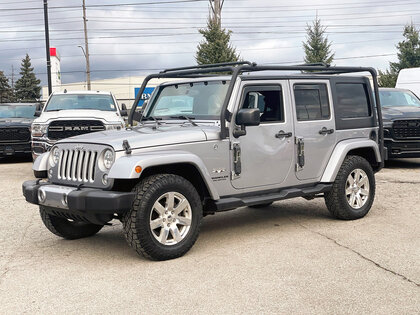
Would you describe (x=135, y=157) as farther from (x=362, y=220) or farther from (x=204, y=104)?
(x=362, y=220)

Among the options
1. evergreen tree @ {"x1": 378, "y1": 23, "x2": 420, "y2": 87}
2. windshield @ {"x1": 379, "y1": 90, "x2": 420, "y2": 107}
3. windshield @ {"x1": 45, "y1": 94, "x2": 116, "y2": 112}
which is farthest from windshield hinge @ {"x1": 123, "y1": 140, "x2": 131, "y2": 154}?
evergreen tree @ {"x1": 378, "y1": 23, "x2": 420, "y2": 87}

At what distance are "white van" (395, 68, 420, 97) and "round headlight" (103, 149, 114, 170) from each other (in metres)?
14.8

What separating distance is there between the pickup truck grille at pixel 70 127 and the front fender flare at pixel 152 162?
20.8 feet

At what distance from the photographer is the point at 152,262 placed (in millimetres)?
5258

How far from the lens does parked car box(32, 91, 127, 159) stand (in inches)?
441

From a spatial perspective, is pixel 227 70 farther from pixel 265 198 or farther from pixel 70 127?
pixel 70 127

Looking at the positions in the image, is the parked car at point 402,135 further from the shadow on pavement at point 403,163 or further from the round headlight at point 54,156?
the round headlight at point 54,156

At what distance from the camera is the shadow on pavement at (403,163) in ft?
43.3

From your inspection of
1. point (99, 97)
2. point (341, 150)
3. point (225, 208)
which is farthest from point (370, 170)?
point (99, 97)

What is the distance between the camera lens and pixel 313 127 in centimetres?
675

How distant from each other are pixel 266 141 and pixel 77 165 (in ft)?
6.89

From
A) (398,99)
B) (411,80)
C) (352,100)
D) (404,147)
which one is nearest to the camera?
(352,100)

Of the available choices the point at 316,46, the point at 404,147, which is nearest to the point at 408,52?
the point at 316,46

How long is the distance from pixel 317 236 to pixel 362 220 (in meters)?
1.13
